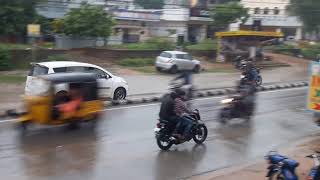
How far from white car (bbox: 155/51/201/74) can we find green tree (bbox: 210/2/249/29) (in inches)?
665

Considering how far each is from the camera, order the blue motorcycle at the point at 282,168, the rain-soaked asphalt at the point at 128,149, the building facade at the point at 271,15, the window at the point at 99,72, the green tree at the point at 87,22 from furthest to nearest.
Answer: the building facade at the point at 271,15, the green tree at the point at 87,22, the window at the point at 99,72, the rain-soaked asphalt at the point at 128,149, the blue motorcycle at the point at 282,168

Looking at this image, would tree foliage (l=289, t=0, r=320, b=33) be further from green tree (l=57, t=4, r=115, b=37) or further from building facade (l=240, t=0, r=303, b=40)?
building facade (l=240, t=0, r=303, b=40)

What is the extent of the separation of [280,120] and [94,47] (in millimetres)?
21960

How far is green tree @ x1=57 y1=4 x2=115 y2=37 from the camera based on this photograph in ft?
117

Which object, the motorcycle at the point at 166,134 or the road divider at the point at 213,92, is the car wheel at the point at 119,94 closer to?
the road divider at the point at 213,92

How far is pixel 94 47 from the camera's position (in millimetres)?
37312

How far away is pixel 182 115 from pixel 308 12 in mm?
4288

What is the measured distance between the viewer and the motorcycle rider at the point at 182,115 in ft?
39.9

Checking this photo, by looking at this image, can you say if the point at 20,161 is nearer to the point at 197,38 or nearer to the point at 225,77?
the point at 225,77

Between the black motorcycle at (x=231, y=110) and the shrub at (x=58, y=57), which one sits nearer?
the black motorcycle at (x=231, y=110)

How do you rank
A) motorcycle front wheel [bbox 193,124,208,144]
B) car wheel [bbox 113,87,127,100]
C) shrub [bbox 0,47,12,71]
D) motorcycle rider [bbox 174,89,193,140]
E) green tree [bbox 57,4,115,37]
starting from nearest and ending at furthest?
motorcycle rider [bbox 174,89,193,140] < motorcycle front wheel [bbox 193,124,208,144] < car wheel [bbox 113,87,127,100] < shrub [bbox 0,47,12,71] < green tree [bbox 57,4,115,37]

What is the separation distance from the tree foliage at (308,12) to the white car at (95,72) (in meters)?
9.13

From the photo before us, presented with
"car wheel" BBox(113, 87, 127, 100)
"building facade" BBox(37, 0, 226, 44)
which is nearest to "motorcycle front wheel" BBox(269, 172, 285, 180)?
"car wheel" BBox(113, 87, 127, 100)

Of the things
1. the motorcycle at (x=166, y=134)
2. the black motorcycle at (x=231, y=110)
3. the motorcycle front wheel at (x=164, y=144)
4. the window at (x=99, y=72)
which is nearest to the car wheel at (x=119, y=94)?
the window at (x=99, y=72)
